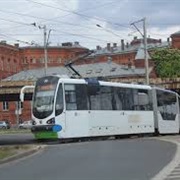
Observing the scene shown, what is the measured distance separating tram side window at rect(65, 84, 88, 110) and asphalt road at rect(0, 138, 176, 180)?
30.6 ft

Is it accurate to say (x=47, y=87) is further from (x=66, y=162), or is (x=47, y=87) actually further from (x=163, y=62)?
(x=163, y=62)

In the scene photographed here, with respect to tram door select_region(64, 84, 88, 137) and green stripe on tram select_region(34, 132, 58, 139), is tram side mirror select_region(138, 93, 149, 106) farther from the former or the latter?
green stripe on tram select_region(34, 132, 58, 139)

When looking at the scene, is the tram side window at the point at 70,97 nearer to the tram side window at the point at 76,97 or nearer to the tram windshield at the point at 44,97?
the tram side window at the point at 76,97

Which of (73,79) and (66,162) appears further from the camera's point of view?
(73,79)

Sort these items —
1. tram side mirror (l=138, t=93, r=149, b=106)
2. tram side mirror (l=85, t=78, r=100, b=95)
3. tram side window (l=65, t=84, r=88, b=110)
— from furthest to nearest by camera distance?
1. tram side mirror (l=138, t=93, r=149, b=106)
2. tram side mirror (l=85, t=78, r=100, b=95)
3. tram side window (l=65, t=84, r=88, b=110)

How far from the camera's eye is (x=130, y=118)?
43375 millimetres

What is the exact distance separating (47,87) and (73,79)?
1.61 metres


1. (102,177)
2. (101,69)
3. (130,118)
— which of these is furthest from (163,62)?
(102,177)

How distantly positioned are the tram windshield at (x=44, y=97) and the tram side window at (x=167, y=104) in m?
12.0

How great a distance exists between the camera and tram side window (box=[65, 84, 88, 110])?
37438mm

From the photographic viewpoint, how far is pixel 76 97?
38.0m

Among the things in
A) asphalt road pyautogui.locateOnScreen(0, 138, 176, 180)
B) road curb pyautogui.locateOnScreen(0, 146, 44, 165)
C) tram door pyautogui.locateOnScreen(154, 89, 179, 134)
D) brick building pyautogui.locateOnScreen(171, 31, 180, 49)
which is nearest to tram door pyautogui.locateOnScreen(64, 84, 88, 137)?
road curb pyautogui.locateOnScreen(0, 146, 44, 165)

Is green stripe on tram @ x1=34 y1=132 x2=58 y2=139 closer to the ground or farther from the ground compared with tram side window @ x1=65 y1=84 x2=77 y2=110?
closer to the ground

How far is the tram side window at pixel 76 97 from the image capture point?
37438 millimetres
